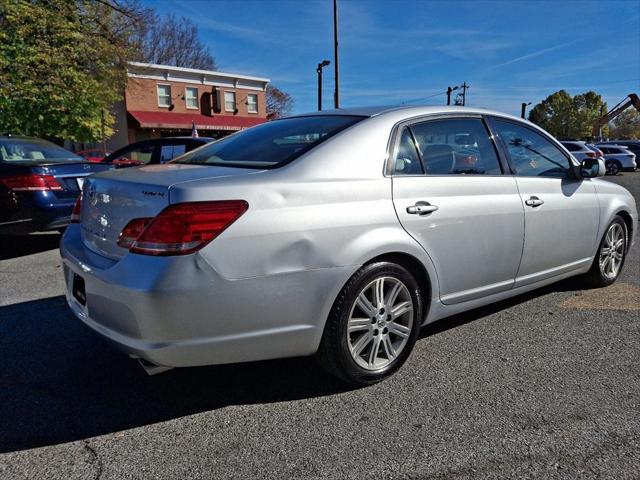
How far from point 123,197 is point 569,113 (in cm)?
8797

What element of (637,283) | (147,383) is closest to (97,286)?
(147,383)

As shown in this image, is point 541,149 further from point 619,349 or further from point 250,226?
point 250,226

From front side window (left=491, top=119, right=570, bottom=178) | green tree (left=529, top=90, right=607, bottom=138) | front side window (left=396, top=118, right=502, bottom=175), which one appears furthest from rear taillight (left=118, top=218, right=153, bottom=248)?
green tree (left=529, top=90, right=607, bottom=138)

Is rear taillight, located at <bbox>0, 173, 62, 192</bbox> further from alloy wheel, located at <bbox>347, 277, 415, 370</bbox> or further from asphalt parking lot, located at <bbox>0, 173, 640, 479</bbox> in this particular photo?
alloy wheel, located at <bbox>347, 277, 415, 370</bbox>

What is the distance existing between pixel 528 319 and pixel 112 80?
20.9 m

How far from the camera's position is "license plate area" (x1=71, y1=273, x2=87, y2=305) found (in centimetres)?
268

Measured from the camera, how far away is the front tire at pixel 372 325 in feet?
8.59

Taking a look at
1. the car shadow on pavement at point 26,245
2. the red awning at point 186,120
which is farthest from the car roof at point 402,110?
the red awning at point 186,120

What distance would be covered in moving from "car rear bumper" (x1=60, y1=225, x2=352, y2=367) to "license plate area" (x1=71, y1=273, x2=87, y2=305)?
0.30 ft

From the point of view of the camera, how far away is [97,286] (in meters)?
2.44

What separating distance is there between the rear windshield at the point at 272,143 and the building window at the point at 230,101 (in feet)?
108

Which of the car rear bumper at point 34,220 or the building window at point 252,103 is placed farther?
the building window at point 252,103

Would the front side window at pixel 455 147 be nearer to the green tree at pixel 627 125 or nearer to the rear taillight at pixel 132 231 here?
the rear taillight at pixel 132 231

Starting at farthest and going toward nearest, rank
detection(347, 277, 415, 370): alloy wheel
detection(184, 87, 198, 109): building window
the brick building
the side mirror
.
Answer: detection(184, 87, 198, 109): building window
the brick building
the side mirror
detection(347, 277, 415, 370): alloy wheel
